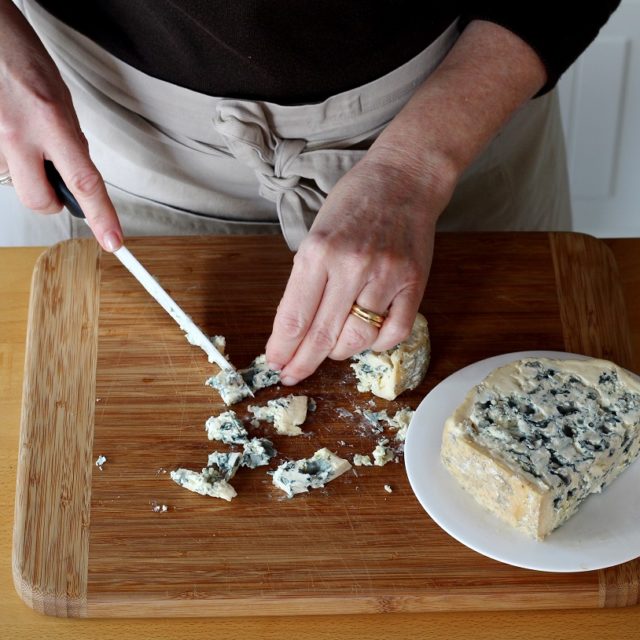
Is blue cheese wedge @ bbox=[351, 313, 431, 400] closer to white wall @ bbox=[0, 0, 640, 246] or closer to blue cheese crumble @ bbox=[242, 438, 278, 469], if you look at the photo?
blue cheese crumble @ bbox=[242, 438, 278, 469]

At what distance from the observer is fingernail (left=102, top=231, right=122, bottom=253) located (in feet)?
4.81

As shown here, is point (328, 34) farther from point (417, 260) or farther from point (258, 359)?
point (258, 359)

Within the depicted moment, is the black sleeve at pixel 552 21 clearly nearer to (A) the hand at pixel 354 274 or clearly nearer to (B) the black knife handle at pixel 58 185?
(A) the hand at pixel 354 274

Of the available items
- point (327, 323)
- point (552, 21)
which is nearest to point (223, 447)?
point (327, 323)

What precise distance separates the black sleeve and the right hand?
Answer: 641 millimetres

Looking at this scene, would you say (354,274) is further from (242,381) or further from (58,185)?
(58,185)

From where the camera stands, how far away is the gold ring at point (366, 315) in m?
1.43

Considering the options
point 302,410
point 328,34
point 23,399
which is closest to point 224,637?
point 302,410

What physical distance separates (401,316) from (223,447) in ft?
1.02

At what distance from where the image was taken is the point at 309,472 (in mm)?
1425

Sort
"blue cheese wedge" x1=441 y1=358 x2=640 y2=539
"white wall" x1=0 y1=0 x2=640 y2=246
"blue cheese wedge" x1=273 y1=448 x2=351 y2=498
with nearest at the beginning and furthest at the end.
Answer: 1. "blue cheese wedge" x1=441 y1=358 x2=640 y2=539
2. "blue cheese wedge" x1=273 y1=448 x2=351 y2=498
3. "white wall" x1=0 y1=0 x2=640 y2=246

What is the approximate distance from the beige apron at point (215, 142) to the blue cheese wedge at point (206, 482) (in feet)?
1.44

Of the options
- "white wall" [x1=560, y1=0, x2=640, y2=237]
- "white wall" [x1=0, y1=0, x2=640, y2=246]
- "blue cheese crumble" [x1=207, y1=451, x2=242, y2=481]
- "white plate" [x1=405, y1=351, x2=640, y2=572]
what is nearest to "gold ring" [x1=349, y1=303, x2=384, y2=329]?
"white plate" [x1=405, y1=351, x2=640, y2=572]

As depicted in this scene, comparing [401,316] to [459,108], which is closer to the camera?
[401,316]
